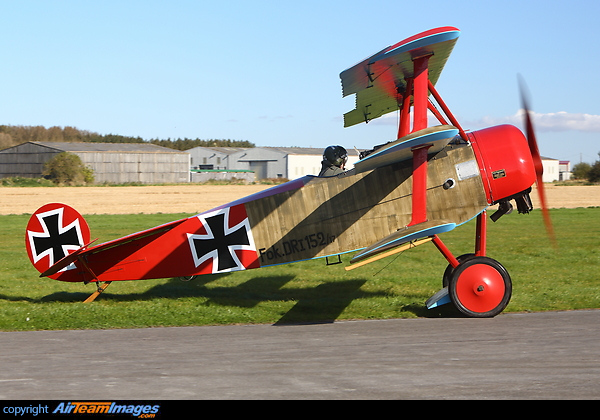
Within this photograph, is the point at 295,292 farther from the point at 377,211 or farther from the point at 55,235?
the point at 55,235

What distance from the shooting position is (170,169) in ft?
292

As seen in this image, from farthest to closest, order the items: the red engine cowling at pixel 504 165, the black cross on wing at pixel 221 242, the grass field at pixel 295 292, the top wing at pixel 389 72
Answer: the black cross on wing at pixel 221 242 → the grass field at pixel 295 292 → the red engine cowling at pixel 504 165 → the top wing at pixel 389 72

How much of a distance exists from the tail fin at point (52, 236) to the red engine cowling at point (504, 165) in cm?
647

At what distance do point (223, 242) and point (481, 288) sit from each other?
403cm

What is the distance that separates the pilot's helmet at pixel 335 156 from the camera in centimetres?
936

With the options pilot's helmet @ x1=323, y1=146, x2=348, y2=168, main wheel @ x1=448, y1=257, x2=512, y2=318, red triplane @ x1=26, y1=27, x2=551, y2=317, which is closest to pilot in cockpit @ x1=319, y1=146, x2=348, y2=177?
pilot's helmet @ x1=323, y1=146, x2=348, y2=168

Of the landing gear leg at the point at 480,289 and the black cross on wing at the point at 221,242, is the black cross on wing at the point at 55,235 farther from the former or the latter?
the landing gear leg at the point at 480,289

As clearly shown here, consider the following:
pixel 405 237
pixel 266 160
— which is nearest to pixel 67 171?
pixel 266 160

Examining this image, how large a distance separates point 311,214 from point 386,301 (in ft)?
6.69

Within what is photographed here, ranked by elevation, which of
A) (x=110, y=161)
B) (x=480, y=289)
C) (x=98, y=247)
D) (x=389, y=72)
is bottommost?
(x=480, y=289)

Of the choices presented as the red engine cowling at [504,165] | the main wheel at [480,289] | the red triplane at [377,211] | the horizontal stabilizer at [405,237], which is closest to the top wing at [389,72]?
the red triplane at [377,211]

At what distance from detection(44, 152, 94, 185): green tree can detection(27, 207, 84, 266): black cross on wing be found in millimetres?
65672

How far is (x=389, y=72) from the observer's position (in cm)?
923
